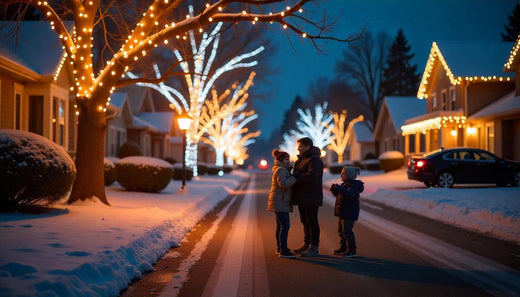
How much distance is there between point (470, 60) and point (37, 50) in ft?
84.7

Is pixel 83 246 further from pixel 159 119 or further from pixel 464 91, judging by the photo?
pixel 159 119

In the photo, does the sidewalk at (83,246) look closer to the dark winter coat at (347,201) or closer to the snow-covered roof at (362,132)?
the dark winter coat at (347,201)

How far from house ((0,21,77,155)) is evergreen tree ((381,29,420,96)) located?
64566 mm

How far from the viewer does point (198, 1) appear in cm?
2534

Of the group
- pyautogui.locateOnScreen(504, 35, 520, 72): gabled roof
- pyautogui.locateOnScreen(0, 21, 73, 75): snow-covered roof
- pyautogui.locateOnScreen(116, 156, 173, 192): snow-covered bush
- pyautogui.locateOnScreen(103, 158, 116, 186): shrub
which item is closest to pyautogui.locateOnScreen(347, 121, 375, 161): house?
pyautogui.locateOnScreen(504, 35, 520, 72): gabled roof

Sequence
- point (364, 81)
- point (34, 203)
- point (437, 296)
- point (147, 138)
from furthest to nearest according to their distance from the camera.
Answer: point (364, 81)
point (147, 138)
point (34, 203)
point (437, 296)

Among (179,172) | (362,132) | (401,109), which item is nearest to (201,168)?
(179,172)

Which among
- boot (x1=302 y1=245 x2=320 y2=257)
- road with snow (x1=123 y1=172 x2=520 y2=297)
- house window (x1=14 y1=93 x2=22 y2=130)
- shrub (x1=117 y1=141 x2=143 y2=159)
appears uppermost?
house window (x1=14 y1=93 x2=22 y2=130)

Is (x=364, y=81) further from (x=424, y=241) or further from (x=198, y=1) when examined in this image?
(x=424, y=241)

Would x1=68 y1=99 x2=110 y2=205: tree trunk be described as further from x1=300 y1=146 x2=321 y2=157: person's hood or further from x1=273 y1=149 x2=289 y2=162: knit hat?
x1=300 y1=146 x2=321 y2=157: person's hood

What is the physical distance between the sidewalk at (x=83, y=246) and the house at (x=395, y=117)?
35.7 metres

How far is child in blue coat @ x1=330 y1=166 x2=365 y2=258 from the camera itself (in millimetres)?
8602

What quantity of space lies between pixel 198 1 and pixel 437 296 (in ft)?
71.4

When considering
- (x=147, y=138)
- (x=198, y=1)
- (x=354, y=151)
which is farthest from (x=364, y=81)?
(x=198, y=1)
